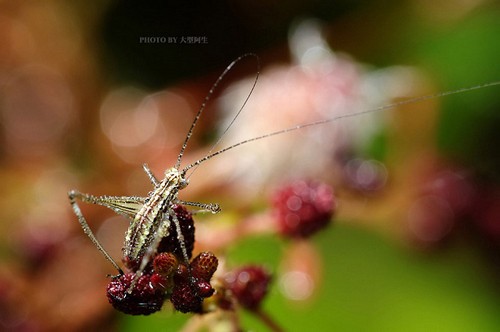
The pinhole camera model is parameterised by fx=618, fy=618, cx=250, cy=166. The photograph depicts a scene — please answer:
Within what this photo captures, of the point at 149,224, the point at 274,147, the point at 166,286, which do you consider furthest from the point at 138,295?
the point at 274,147

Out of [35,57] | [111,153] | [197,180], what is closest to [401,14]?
[197,180]

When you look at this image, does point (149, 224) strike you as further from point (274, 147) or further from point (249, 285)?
point (274, 147)

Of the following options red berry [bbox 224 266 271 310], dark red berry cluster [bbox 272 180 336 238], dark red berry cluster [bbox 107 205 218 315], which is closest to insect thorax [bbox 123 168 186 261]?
dark red berry cluster [bbox 107 205 218 315]

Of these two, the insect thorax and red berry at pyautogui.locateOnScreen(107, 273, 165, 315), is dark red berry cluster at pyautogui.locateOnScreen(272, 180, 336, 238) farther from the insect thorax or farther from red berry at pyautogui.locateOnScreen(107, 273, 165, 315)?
red berry at pyautogui.locateOnScreen(107, 273, 165, 315)

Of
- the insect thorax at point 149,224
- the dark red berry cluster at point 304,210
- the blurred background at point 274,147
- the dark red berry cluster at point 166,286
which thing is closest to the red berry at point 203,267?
the dark red berry cluster at point 166,286

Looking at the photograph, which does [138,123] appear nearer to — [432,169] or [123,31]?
[123,31]

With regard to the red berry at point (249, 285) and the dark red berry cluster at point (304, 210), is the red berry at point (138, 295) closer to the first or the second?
the red berry at point (249, 285)

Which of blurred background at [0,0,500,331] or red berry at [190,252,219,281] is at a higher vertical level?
blurred background at [0,0,500,331]
